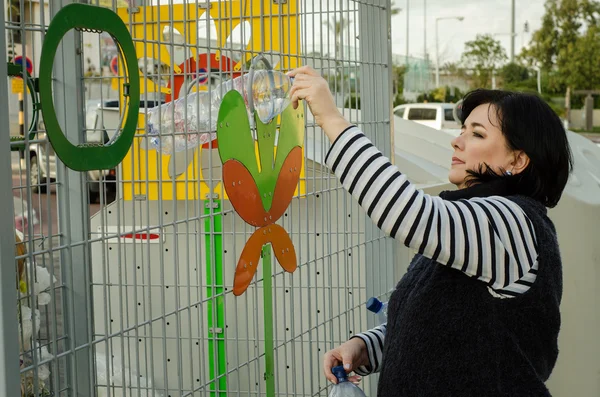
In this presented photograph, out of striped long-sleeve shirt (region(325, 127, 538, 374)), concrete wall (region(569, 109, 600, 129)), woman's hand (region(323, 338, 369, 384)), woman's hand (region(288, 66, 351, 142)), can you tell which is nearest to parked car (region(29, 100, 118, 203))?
woman's hand (region(288, 66, 351, 142))

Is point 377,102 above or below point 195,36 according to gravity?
below

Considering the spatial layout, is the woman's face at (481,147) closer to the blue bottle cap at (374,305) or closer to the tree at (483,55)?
the blue bottle cap at (374,305)

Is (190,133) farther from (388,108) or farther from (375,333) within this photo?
(388,108)

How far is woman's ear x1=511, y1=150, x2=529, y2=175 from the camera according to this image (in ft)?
6.48

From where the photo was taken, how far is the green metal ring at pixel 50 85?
1.56 meters

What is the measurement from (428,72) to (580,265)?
32922mm

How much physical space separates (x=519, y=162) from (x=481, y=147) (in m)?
0.10

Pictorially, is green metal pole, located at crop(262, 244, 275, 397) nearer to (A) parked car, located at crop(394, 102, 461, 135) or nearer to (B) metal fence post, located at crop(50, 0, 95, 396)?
(B) metal fence post, located at crop(50, 0, 95, 396)

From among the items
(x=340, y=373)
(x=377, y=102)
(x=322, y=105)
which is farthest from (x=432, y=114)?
(x=322, y=105)

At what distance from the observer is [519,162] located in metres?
1.98

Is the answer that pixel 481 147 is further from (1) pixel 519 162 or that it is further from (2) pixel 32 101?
(2) pixel 32 101

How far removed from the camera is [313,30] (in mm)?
2801

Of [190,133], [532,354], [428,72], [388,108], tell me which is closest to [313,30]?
[388,108]

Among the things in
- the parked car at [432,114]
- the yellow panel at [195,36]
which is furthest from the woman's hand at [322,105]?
the parked car at [432,114]
